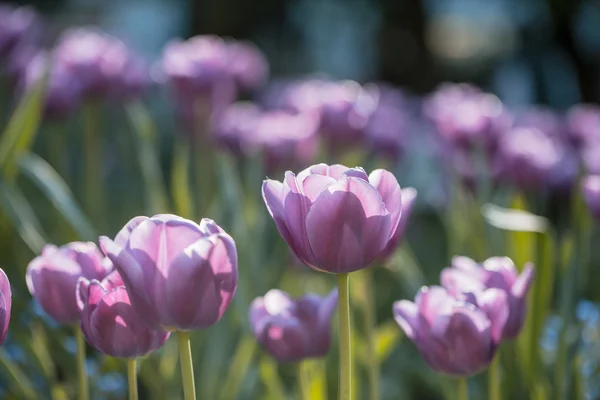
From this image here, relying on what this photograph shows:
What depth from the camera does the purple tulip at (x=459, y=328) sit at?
797 millimetres

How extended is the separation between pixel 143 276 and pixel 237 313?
74cm

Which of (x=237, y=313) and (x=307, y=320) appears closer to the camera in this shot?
(x=307, y=320)

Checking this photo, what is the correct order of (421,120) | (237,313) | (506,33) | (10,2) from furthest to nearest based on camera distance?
(506,33), (10,2), (421,120), (237,313)

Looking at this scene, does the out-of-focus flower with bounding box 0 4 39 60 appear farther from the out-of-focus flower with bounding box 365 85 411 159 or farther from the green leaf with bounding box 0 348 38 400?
the green leaf with bounding box 0 348 38 400

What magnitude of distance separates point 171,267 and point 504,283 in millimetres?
386

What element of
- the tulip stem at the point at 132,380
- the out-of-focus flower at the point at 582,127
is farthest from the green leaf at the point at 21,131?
the out-of-focus flower at the point at 582,127

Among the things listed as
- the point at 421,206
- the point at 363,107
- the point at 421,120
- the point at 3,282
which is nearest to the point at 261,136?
the point at 363,107

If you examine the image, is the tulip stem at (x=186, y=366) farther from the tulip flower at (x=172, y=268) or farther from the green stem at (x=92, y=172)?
the green stem at (x=92, y=172)

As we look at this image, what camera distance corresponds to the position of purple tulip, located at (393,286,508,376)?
80 cm

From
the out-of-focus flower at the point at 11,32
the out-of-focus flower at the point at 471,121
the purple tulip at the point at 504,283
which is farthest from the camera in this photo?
the out-of-focus flower at the point at 11,32

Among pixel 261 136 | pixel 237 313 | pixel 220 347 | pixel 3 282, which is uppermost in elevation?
pixel 3 282

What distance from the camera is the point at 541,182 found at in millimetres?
1865

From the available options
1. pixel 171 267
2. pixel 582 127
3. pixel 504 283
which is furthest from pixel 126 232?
pixel 582 127

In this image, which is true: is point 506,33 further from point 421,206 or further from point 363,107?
point 363,107
